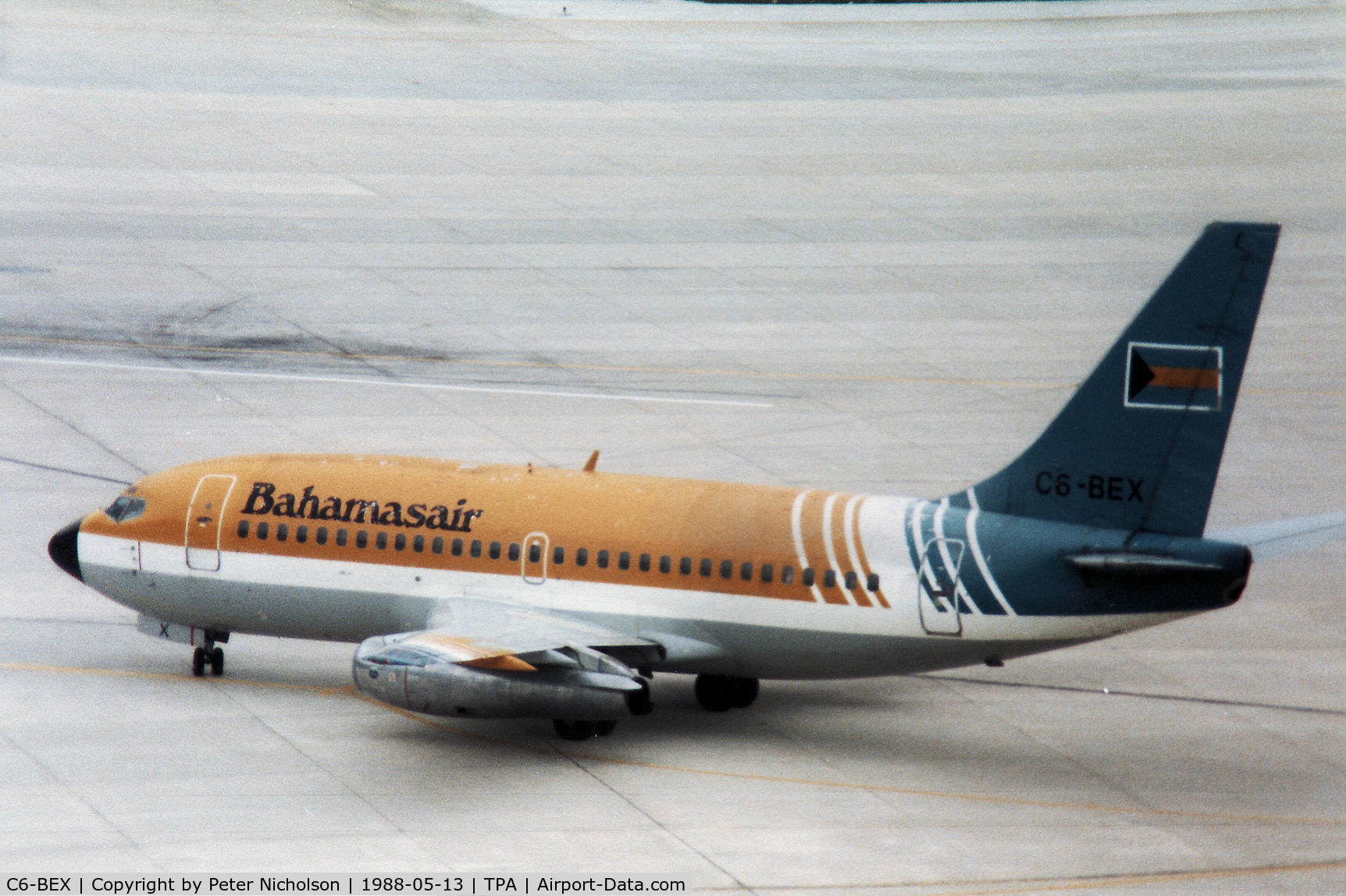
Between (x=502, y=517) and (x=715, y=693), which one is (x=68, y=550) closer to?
(x=502, y=517)

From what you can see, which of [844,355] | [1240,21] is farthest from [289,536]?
[1240,21]

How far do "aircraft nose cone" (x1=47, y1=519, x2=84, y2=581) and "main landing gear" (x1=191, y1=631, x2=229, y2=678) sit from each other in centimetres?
276

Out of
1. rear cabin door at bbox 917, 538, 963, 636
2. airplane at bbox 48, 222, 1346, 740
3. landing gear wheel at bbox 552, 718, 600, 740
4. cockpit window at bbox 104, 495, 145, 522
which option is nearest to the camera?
airplane at bbox 48, 222, 1346, 740

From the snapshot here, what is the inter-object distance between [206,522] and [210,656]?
2.72 m

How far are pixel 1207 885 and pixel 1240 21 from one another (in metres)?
88.4

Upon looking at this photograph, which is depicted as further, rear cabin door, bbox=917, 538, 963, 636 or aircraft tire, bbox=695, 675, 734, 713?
aircraft tire, bbox=695, 675, 734, 713

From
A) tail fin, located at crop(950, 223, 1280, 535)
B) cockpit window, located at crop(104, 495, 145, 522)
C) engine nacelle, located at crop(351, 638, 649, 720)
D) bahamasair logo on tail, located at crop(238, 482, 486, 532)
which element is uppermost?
tail fin, located at crop(950, 223, 1280, 535)

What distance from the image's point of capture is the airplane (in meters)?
31.6

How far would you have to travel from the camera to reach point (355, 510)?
118ft

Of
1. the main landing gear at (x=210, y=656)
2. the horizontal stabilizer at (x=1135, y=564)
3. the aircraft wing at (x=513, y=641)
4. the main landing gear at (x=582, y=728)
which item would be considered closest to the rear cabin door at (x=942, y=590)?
the horizontal stabilizer at (x=1135, y=564)

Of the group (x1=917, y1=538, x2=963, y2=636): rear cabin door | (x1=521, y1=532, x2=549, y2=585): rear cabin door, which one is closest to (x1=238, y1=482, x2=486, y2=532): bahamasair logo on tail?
(x1=521, y1=532, x2=549, y2=585): rear cabin door

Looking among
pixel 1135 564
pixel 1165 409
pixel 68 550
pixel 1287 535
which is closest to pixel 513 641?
pixel 1135 564

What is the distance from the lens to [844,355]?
61906 millimetres

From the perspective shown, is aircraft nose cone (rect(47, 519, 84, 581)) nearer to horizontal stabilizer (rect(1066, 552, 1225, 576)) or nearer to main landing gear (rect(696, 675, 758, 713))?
main landing gear (rect(696, 675, 758, 713))
